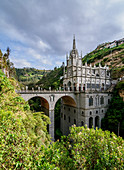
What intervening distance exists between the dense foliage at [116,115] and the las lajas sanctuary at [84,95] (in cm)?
Answer: 150

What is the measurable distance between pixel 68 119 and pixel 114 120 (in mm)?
14677

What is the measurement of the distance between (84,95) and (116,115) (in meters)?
11.5

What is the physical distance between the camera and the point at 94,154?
735 cm

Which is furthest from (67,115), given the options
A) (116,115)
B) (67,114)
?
(116,115)

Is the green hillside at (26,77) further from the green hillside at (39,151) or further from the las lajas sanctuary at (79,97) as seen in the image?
the green hillside at (39,151)

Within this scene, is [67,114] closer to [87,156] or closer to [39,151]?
[87,156]

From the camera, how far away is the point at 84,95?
26.0m

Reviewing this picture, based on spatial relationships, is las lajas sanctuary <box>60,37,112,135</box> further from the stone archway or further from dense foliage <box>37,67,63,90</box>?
dense foliage <box>37,67,63,90</box>

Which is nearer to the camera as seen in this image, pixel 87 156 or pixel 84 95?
pixel 87 156

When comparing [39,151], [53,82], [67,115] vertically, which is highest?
[53,82]

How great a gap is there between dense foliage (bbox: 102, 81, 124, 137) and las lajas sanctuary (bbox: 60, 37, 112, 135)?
1.50 meters

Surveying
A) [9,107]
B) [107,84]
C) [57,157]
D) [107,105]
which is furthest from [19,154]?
[107,84]

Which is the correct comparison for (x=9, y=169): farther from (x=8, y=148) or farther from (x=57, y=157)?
(x=57, y=157)

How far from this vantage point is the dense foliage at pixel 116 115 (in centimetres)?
2452
